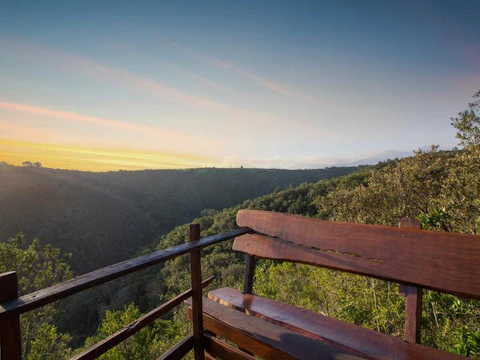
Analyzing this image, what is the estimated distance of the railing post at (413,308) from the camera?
1.59 meters

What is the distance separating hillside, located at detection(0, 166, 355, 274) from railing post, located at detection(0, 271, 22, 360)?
48.5 m

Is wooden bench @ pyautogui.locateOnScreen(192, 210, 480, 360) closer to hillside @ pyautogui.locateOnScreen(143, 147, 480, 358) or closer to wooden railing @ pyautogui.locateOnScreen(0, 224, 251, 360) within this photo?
wooden railing @ pyautogui.locateOnScreen(0, 224, 251, 360)

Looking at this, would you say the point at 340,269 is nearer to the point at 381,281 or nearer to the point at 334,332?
the point at 334,332

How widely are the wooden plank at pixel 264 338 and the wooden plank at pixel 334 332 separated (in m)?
0.06

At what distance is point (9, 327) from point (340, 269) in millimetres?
1731

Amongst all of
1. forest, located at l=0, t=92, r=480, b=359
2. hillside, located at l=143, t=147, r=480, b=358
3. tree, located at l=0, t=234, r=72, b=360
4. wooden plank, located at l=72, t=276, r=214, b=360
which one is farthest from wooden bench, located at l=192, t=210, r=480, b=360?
tree, located at l=0, t=234, r=72, b=360

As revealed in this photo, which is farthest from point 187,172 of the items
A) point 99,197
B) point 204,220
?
point 204,220

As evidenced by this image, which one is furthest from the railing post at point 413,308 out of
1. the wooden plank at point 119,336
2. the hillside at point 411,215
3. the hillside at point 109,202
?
the hillside at point 109,202

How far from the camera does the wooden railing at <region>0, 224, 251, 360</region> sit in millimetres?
1019

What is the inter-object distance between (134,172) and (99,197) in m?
20.2

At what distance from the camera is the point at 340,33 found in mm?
6027

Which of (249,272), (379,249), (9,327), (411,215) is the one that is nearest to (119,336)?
(9,327)

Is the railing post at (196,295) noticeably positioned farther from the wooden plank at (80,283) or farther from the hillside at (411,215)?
the hillside at (411,215)

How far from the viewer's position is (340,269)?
1848mm
